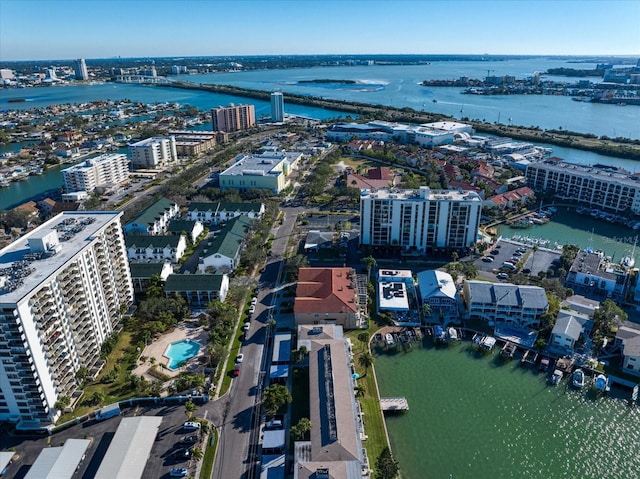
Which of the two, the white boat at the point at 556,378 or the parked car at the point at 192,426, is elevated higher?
the parked car at the point at 192,426

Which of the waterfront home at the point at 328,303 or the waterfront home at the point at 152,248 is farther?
the waterfront home at the point at 152,248

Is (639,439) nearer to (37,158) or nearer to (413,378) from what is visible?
(413,378)

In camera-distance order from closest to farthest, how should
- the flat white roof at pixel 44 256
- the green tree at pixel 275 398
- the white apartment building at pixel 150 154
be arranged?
the flat white roof at pixel 44 256
the green tree at pixel 275 398
the white apartment building at pixel 150 154

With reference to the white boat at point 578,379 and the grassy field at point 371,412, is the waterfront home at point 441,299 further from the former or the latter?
the white boat at point 578,379

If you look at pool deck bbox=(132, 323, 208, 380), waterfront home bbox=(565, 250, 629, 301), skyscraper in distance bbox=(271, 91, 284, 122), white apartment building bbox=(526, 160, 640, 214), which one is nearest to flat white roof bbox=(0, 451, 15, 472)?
pool deck bbox=(132, 323, 208, 380)

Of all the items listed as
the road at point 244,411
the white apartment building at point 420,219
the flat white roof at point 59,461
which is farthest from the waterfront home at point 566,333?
the flat white roof at point 59,461

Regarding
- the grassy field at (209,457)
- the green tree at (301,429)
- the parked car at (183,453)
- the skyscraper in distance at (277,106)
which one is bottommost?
the grassy field at (209,457)
